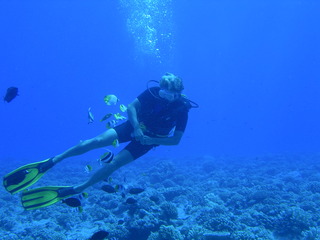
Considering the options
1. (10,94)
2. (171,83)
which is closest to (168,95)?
(171,83)

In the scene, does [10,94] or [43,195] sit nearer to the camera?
[43,195]

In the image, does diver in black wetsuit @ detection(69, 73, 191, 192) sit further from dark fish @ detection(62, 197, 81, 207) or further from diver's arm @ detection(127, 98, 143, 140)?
dark fish @ detection(62, 197, 81, 207)

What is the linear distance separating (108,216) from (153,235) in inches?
134

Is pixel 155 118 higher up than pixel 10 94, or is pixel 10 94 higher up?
pixel 155 118

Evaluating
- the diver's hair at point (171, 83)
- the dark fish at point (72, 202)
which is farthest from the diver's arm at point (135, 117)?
the dark fish at point (72, 202)

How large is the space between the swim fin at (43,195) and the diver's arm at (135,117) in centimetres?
214

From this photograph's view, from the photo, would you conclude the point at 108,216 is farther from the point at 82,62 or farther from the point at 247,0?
the point at 82,62

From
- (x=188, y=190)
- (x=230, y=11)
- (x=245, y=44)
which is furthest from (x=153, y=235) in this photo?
(x=245, y=44)

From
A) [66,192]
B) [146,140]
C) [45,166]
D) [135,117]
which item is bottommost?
[66,192]

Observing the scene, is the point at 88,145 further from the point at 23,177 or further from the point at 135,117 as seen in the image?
the point at 23,177

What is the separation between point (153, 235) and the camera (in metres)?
7.12

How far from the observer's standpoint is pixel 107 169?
21.1ft

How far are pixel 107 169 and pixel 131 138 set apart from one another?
3.27 ft

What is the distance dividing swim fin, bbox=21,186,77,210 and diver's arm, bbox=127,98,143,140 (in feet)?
7.01
